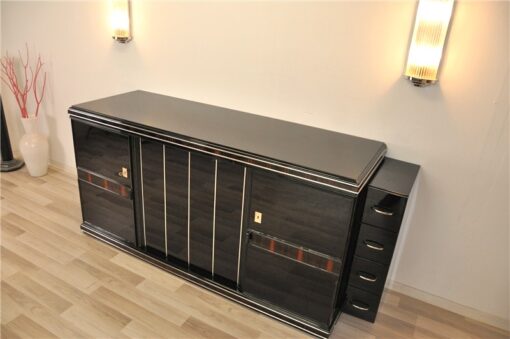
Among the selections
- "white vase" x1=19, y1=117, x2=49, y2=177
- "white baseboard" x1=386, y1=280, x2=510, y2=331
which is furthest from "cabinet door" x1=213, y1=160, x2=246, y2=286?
"white vase" x1=19, y1=117, x2=49, y2=177

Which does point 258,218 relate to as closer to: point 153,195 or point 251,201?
point 251,201

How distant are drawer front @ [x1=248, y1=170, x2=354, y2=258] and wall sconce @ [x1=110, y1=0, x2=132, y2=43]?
1.45m

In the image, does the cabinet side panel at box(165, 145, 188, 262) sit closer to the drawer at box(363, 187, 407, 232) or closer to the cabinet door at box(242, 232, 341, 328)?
the cabinet door at box(242, 232, 341, 328)

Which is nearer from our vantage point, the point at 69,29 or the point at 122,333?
the point at 122,333

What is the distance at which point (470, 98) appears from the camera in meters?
1.75

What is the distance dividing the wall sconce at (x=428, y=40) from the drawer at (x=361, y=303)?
1.03m

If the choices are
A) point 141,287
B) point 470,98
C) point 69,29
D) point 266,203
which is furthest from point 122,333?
point 69,29

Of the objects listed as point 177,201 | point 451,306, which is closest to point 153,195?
point 177,201

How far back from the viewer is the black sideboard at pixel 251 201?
1.67 meters

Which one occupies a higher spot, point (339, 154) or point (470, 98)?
point (470, 98)

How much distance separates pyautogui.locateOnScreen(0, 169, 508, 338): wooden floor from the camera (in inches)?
71.5

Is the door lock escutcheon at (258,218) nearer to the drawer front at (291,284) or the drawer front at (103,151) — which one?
the drawer front at (291,284)

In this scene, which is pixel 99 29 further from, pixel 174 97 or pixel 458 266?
pixel 458 266

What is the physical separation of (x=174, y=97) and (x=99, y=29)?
75 cm
